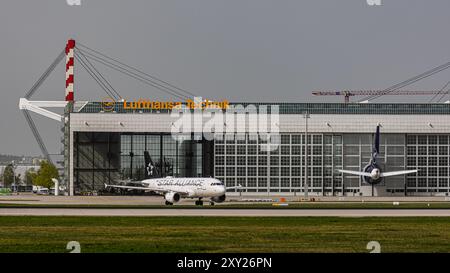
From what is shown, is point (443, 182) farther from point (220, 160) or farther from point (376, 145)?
point (220, 160)

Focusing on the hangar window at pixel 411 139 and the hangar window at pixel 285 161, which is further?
the hangar window at pixel 411 139

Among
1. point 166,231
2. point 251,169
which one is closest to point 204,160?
point 251,169

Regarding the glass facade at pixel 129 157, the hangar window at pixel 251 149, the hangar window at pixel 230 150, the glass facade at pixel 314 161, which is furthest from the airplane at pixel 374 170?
the glass facade at pixel 129 157

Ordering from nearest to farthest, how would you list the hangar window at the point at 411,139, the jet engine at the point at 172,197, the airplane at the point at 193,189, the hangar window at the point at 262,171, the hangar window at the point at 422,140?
the airplane at the point at 193,189 → the jet engine at the point at 172,197 → the hangar window at the point at 262,171 → the hangar window at the point at 411,139 → the hangar window at the point at 422,140

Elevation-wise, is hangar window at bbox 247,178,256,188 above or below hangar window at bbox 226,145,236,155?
below

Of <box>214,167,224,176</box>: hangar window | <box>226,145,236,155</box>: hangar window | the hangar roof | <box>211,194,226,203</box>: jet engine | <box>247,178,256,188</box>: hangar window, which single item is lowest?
<box>211,194,226,203</box>: jet engine

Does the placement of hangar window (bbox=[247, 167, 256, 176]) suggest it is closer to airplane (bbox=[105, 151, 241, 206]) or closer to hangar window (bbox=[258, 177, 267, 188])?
hangar window (bbox=[258, 177, 267, 188])

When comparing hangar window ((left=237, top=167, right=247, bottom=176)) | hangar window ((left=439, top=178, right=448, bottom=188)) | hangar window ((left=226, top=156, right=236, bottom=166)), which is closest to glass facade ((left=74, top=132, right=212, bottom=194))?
hangar window ((left=226, top=156, right=236, bottom=166))

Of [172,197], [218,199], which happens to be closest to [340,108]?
[218,199]

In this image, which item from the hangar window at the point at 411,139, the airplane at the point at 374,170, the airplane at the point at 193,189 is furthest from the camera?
the hangar window at the point at 411,139

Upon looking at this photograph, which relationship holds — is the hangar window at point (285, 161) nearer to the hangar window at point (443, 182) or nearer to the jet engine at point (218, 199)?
the hangar window at point (443, 182)

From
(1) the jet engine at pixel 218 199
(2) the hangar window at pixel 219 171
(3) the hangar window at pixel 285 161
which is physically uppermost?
(3) the hangar window at pixel 285 161

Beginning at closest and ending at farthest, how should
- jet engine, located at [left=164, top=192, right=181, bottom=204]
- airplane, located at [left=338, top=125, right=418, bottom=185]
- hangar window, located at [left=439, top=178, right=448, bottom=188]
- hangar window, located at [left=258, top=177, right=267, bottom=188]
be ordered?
jet engine, located at [left=164, top=192, right=181, bottom=204], airplane, located at [left=338, top=125, right=418, bottom=185], hangar window, located at [left=258, top=177, right=267, bottom=188], hangar window, located at [left=439, top=178, right=448, bottom=188]
